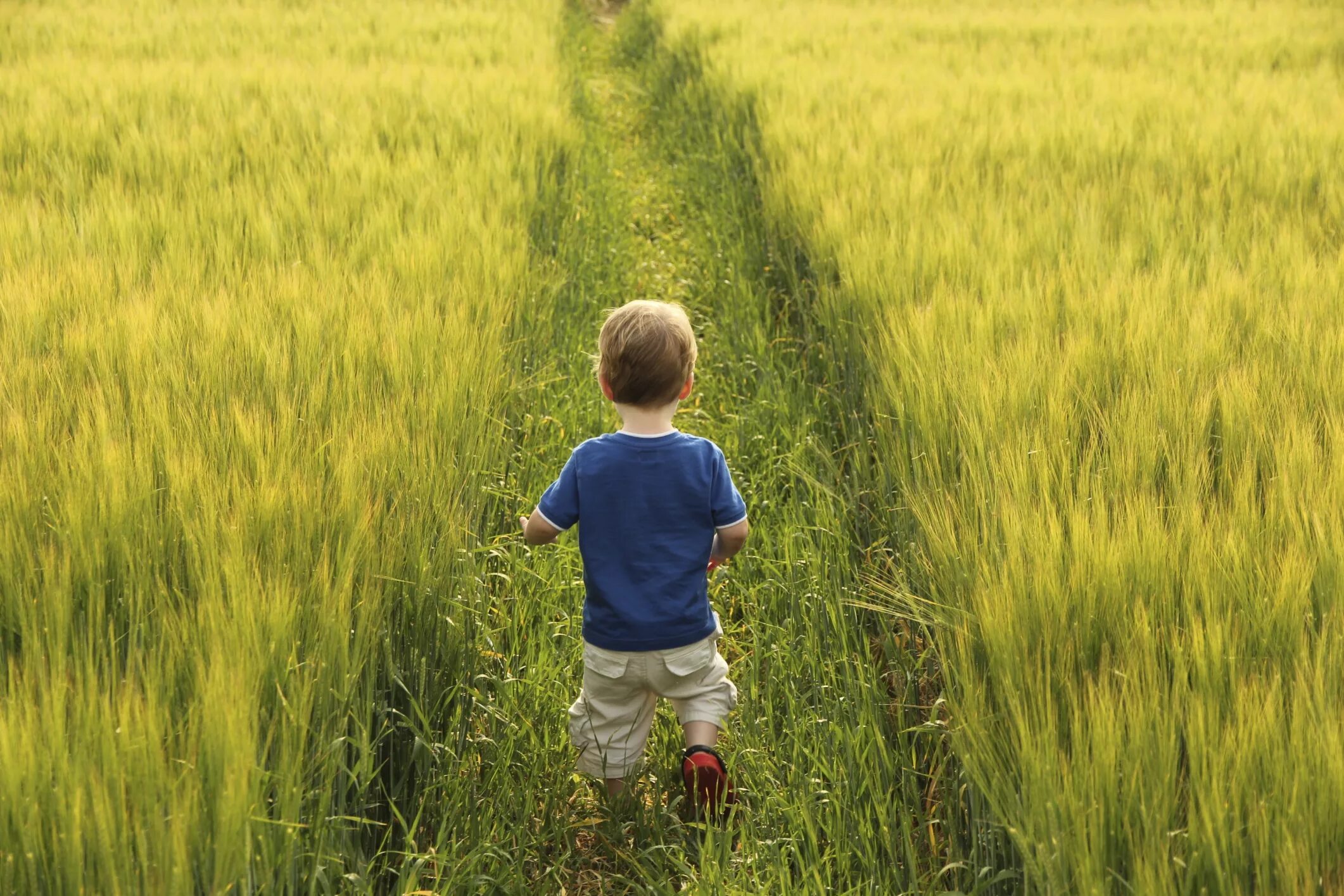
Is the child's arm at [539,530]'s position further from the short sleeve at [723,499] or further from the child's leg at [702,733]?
the child's leg at [702,733]

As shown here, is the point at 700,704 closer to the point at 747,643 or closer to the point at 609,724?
Answer: the point at 609,724

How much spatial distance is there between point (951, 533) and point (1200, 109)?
4.40m

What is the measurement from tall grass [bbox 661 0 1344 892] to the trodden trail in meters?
0.26

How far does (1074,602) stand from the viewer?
1.43 meters

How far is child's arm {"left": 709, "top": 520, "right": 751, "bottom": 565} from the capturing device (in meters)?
2.00

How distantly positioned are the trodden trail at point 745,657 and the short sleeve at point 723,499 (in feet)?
1.22

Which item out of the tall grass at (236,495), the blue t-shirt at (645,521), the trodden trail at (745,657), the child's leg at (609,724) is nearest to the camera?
the tall grass at (236,495)

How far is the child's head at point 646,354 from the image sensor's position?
1.88 m

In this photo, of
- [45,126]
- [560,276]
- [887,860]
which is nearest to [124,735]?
[887,860]

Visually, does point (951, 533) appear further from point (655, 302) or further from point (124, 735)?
point (124, 735)

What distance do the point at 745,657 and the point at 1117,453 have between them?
37.3 inches

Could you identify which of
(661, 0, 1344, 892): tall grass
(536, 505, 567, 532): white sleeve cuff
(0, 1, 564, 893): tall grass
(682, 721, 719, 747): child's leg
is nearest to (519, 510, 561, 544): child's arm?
(536, 505, 567, 532): white sleeve cuff

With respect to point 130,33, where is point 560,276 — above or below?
below

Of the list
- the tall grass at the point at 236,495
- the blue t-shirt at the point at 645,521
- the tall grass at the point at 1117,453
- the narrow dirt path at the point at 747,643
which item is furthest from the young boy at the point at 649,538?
the tall grass at the point at 1117,453
